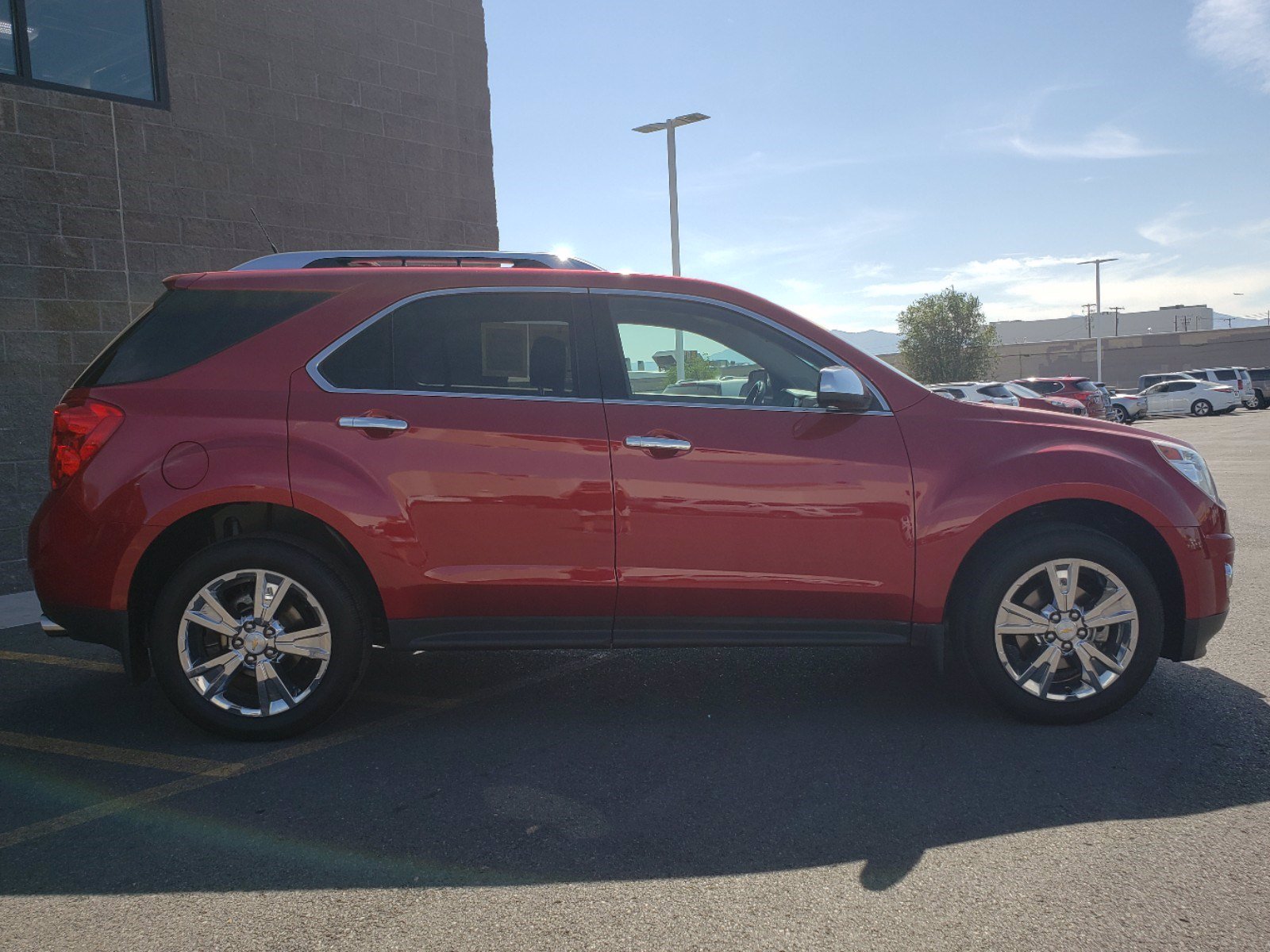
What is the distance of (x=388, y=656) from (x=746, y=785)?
274cm

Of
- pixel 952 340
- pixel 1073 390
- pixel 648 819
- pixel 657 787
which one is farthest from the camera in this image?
pixel 952 340

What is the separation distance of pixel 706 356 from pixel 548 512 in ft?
3.09

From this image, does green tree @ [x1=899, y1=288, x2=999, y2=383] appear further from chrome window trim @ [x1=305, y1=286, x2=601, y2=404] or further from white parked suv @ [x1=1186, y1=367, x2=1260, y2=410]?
chrome window trim @ [x1=305, y1=286, x2=601, y2=404]

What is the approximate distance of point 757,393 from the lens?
413cm

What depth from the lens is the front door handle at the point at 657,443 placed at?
13.0 feet

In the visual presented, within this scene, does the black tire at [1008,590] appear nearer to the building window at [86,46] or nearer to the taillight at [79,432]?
the taillight at [79,432]

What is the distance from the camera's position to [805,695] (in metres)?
4.55

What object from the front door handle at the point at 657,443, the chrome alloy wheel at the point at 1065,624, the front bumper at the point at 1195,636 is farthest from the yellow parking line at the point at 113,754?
the front bumper at the point at 1195,636

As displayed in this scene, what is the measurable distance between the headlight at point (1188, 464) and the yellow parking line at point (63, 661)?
17.0 feet

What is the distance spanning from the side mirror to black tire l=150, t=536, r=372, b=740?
2.05 m

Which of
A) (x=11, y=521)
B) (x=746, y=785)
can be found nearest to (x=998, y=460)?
(x=746, y=785)

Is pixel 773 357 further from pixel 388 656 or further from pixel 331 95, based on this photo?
pixel 331 95

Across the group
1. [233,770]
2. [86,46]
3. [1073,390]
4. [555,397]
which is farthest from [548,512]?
[1073,390]

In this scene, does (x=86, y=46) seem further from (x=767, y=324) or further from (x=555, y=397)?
(x=767, y=324)
